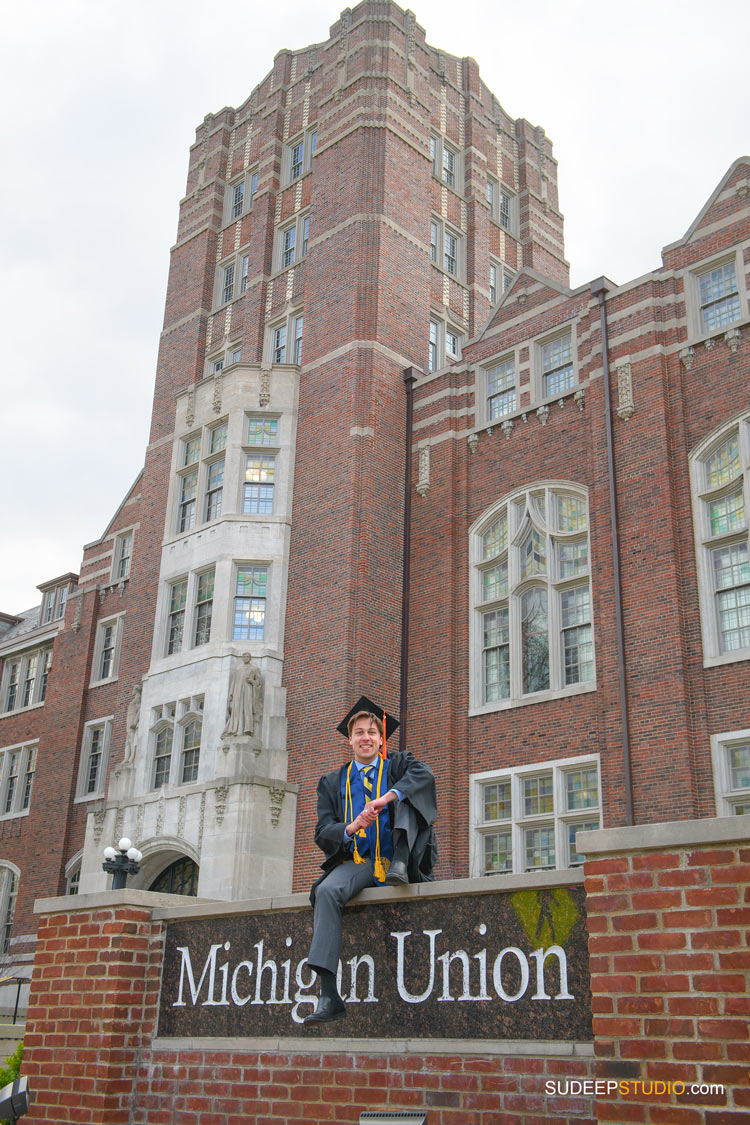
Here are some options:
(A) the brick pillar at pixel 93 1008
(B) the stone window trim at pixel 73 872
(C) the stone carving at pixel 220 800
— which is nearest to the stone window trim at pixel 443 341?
(C) the stone carving at pixel 220 800

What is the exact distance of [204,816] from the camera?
2136cm

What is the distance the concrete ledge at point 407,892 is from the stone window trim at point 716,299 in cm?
1544

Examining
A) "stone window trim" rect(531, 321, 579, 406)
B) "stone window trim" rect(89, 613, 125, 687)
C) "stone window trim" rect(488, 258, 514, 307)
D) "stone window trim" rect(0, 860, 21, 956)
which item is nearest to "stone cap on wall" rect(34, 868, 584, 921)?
"stone window trim" rect(531, 321, 579, 406)

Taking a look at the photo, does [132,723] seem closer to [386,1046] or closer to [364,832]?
→ [364,832]

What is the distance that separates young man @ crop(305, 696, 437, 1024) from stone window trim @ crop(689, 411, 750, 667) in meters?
12.0

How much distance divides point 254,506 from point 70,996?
17294mm

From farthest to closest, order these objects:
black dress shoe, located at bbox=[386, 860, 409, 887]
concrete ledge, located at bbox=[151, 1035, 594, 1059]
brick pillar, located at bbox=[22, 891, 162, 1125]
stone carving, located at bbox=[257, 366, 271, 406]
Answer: stone carving, located at bbox=[257, 366, 271, 406] < brick pillar, located at bbox=[22, 891, 162, 1125] < black dress shoe, located at bbox=[386, 860, 409, 887] < concrete ledge, located at bbox=[151, 1035, 594, 1059]

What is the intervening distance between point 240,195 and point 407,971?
2952 centimetres

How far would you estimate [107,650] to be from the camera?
105 feet

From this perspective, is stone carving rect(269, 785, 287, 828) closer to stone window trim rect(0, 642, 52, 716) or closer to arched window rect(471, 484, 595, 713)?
arched window rect(471, 484, 595, 713)

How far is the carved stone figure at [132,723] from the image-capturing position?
2410cm

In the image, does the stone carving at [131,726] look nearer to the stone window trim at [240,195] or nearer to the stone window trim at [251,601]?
the stone window trim at [251,601]

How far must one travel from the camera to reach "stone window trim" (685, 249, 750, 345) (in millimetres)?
19844

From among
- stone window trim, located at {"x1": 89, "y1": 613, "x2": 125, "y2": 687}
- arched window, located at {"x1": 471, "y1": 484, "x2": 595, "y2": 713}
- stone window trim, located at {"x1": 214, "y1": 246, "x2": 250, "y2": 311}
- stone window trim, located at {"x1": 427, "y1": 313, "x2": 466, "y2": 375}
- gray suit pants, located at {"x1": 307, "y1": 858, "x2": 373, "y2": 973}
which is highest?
stone window trim, located at {"x1": 214, "y1": 246, "x2": 250, "y2": 311}
